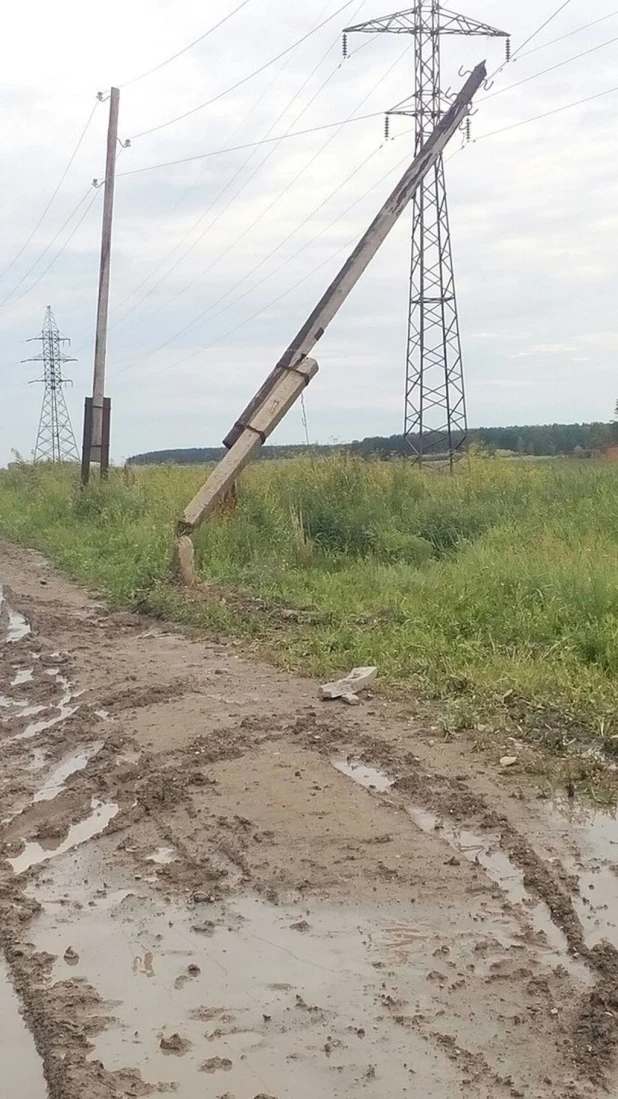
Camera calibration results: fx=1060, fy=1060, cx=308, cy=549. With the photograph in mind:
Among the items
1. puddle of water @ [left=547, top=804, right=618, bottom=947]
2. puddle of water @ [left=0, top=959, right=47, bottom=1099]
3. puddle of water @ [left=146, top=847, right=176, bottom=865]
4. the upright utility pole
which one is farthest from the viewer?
the upright utility pole

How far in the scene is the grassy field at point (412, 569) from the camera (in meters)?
6.39

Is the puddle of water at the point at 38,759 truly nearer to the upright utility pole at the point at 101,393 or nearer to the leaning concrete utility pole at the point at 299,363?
the leaning concrete utility pole at the point at 299,363

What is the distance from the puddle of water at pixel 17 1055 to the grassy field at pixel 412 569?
3.09 metres

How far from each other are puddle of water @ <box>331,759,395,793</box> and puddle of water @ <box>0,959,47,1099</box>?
2.09 metres

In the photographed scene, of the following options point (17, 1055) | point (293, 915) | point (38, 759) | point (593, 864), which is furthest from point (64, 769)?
point (593, 864)

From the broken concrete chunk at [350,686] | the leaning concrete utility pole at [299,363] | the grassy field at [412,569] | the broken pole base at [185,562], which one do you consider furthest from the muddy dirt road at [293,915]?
the leaning concrete utility pole at [299,363]

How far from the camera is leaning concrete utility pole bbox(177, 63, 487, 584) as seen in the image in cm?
1127

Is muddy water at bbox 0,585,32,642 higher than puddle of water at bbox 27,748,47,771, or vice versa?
muddy water at bbox 0,585,32,642

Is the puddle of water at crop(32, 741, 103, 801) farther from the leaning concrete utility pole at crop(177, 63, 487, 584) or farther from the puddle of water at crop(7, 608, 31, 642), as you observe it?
the leaning concrete utility pole at crop(177, 63, 487, 584)

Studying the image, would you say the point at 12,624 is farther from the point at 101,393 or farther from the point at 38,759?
the point at 101,393

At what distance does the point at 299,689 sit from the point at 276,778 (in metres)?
1.63

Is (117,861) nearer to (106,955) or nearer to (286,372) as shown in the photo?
(106,955)

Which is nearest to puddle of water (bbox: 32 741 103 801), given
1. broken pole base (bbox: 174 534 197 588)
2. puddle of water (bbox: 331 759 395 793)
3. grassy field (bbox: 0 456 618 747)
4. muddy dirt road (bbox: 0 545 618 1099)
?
muddy dirt road (bbox: 0 545 618 1099)

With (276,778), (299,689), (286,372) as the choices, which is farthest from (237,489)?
(276,778)
